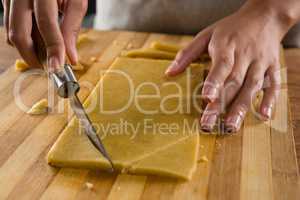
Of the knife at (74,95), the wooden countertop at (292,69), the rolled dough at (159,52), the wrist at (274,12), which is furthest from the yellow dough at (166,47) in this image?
the knife at (74,95)

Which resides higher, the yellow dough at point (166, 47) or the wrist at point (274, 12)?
the wrist at point (274, 12)

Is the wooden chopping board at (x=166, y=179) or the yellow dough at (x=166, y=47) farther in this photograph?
the yellow dough at (x=166, y=47)

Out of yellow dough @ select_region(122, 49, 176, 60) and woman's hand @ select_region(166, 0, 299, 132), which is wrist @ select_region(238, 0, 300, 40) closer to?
woman's hand @ select_region(166, 0, 299, 132)

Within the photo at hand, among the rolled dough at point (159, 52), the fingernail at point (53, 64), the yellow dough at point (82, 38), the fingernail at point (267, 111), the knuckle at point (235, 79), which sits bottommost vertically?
the yellow dough at point (82, 38)

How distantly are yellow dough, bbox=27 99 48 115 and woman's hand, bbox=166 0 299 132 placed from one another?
1.13 ft

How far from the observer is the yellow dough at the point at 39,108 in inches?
45.6

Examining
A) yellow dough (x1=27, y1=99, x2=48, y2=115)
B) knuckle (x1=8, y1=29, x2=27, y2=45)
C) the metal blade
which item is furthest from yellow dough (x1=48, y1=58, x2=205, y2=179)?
knuckle (x1=8, y1=29, x2=27, y2=45)

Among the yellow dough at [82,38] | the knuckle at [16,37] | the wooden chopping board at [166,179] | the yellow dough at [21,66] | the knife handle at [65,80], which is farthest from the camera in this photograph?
the yellow dough at [82,38]

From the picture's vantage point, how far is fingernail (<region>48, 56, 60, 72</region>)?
1.03 metres

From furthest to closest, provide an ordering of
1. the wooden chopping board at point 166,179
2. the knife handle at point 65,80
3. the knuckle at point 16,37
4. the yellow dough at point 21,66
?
the yellow dough at point 21,66 < the knuckle at point 16,37 < the knife handle at point 65,80 < the wooden chopping board at point 166,179

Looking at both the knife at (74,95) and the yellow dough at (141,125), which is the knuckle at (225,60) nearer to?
the yellow dough at (141,125)

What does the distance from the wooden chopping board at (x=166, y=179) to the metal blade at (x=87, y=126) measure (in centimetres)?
5

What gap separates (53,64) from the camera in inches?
41.0

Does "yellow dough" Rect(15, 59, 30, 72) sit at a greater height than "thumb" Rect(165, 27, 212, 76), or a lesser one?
lesser
